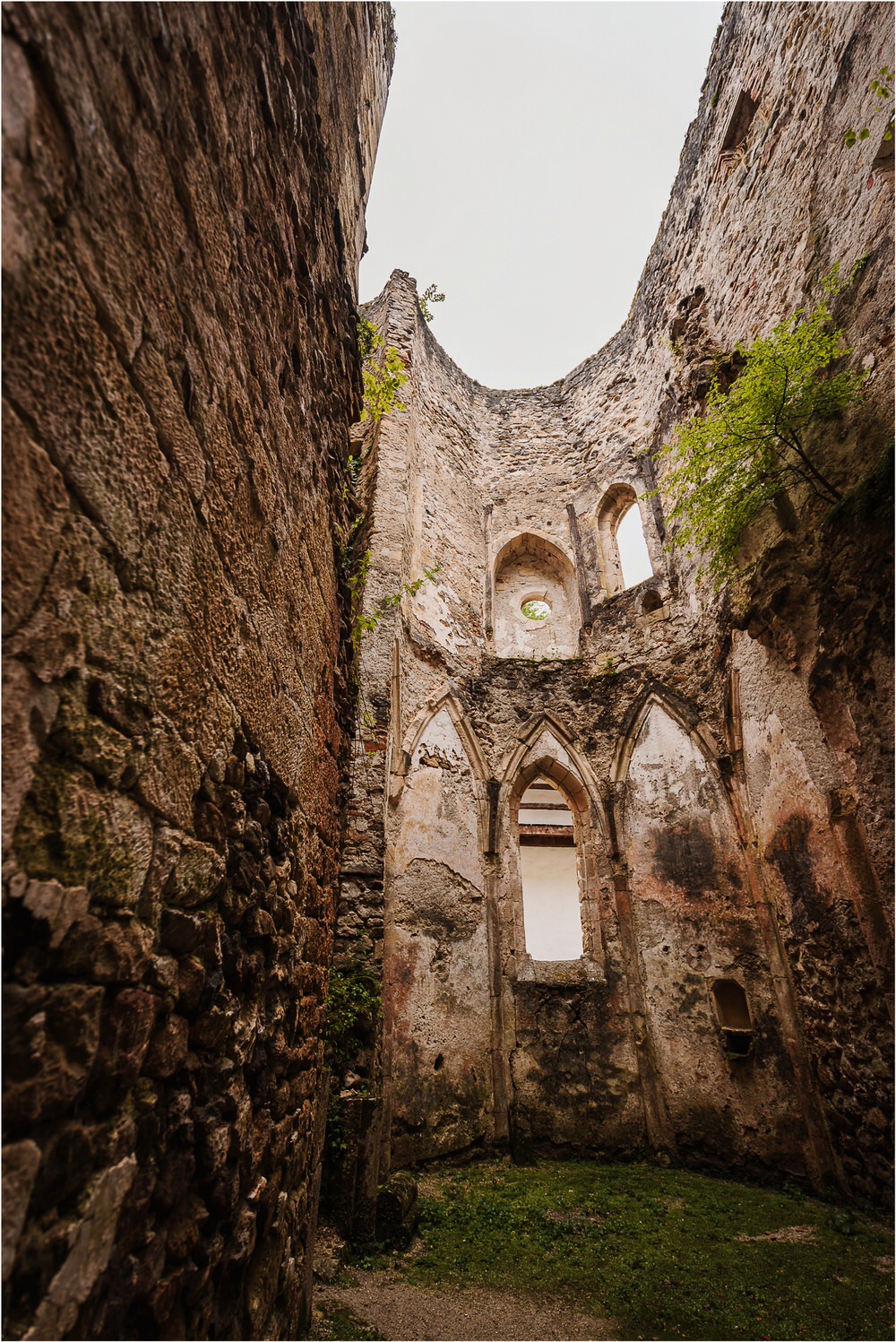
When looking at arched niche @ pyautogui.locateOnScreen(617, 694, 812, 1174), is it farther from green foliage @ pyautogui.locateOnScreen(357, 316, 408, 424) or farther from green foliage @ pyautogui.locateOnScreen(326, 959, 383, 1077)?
green foliage @ pyautogui.locateOnScreen(357, 316, 408, 424)

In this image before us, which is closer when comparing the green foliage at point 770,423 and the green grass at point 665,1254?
the green grass at point 665,1254

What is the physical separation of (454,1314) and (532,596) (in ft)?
28.0

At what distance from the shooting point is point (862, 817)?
4074 millimetres

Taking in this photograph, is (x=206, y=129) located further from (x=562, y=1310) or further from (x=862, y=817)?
(x=562, y=1310)

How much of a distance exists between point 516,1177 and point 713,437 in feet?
21.4

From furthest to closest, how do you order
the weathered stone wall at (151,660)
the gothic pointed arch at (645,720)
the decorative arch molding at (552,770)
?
the decorative arch molding at (552,770)
the gothic pointed arch at (645,720)
the weathered stone wall at (151,660)

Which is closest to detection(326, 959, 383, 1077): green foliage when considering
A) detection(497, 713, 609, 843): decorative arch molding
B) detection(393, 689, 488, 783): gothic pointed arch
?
detection(393, 689, 488, 783): gothic pointed arch

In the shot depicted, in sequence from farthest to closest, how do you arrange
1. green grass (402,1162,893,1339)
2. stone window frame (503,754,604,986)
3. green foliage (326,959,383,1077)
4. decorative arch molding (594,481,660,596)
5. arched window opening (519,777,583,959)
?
1. arched window opening (519,777,583,959)
2. decorative arch molding (594,481,660,596)
3. stone window frame (503,754,604,986)
4. green foliage (326,959,383,1077)
5. green grass (402,1162,893,1339)

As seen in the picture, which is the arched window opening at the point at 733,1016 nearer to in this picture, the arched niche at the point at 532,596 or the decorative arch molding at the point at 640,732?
the decorative arch molding at the point at 640,732

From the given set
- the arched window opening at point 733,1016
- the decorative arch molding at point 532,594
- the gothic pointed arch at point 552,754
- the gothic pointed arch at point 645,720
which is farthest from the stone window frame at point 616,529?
the arched window opening at point 733,1016

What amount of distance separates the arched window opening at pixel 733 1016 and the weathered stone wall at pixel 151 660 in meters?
5.24

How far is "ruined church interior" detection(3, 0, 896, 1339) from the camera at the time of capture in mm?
820

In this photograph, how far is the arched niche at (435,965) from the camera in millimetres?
5648

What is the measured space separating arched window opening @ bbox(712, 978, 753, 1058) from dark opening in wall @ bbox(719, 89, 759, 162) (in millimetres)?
9062
